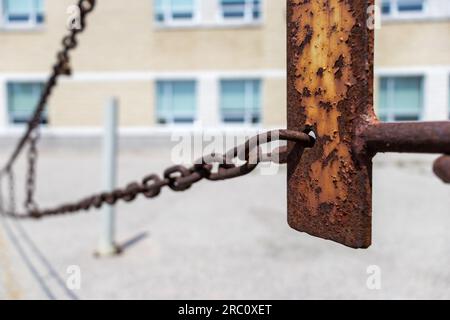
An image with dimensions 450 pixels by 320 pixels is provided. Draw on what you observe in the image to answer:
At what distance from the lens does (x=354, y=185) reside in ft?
3.38

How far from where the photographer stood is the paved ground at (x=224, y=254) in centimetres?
399

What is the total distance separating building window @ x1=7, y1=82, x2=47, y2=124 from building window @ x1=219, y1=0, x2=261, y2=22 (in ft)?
27.1

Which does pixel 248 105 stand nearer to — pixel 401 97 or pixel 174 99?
pixel 174 99

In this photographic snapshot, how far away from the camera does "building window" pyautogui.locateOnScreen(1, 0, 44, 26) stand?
17078mm

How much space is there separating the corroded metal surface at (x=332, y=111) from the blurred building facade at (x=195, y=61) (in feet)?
48.4

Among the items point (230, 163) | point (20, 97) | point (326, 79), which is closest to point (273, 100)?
point (20, 97)

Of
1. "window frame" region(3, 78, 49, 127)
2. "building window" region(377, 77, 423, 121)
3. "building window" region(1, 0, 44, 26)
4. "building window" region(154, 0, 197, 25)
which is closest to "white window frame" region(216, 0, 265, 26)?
"building window" region(154, 0, 197, 25)

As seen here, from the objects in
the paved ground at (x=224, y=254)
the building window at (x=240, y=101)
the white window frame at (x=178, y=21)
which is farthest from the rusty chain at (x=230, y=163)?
the white window frame at (x=178, y=21)

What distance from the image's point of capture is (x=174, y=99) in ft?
55.5

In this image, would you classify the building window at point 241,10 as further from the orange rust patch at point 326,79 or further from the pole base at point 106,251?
the orange rust patch at point 326,79

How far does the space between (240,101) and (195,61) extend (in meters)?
2.40

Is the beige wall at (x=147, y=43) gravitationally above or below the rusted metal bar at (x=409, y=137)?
above

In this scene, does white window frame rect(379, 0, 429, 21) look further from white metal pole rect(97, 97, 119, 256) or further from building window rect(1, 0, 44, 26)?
building window rect(1, 0, 44, 26)
